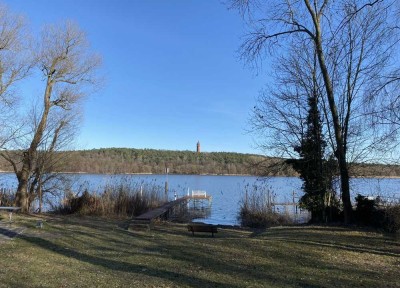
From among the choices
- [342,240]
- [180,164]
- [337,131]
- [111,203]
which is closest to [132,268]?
[342,240]

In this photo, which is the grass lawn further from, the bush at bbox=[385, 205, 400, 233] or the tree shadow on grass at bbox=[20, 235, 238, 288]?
the bush at bbox=[385, 205, 400, 233]

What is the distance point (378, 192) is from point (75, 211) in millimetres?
14200

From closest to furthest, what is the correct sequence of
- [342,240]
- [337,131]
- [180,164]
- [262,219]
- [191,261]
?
[191,261] → [342,240] → [337,131] → [262,219] → [180,164]

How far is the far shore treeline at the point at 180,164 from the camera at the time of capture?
19.2 m

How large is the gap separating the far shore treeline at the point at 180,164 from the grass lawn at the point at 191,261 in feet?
21.8

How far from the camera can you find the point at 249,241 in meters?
11.3

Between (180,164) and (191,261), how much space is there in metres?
79.6

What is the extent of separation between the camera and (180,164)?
87875mm

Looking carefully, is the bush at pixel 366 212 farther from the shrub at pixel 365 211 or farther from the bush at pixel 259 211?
the bush at pixel 259 211

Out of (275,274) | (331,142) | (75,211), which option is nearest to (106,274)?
(275,274)

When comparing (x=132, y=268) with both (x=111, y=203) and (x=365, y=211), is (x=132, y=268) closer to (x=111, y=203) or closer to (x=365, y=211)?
(x=365, y=211)

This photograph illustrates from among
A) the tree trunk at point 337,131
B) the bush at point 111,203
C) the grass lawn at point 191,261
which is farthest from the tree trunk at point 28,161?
the tree trunk at point 337,131

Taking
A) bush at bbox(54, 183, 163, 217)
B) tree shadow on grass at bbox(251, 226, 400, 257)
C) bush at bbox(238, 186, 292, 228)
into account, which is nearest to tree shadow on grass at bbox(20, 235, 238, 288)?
tree shadow on grass at bbox(251, 226, 400, 257)

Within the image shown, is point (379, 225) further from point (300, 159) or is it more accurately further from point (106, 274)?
point (106, 274)
